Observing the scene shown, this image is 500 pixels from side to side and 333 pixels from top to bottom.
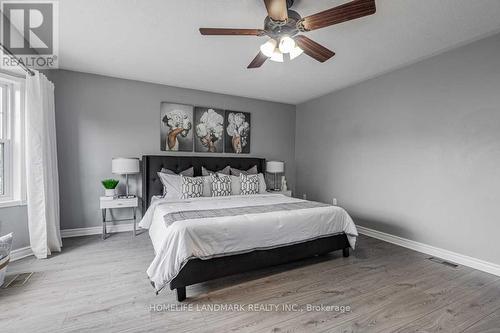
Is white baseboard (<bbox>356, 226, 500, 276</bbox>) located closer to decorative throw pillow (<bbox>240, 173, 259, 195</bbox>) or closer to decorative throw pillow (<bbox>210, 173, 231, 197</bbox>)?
decorative throw pillow (<bbox>240, 173, 259, 195</bbox>)

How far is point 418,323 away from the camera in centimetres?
181

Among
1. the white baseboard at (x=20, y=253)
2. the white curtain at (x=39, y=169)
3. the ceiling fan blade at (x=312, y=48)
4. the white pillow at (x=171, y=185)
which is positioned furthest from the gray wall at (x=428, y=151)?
the white baseboard at (x=20, y=253)

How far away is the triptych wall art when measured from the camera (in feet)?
14.2

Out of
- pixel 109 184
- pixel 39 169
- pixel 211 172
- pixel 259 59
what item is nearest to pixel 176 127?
pixel 211 172

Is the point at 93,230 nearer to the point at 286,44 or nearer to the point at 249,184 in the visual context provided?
the point at 249,184

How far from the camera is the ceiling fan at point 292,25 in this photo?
5.68 ft

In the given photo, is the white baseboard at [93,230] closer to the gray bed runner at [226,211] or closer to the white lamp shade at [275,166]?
the gray bed runner at [226,211]

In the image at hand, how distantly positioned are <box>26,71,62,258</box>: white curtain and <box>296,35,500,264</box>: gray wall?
451 centimetres

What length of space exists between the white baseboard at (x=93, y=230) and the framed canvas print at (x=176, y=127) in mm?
1473

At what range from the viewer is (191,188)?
3660 millimetres

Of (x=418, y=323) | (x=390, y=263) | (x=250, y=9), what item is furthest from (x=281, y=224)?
(x=250, y=9)

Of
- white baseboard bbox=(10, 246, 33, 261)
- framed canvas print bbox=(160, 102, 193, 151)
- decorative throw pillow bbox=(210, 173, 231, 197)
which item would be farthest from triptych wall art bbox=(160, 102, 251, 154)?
white baseboard bbox=(10, 246, 33, 261)

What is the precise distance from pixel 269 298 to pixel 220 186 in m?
2.09

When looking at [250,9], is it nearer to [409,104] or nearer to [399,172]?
[409,104]
